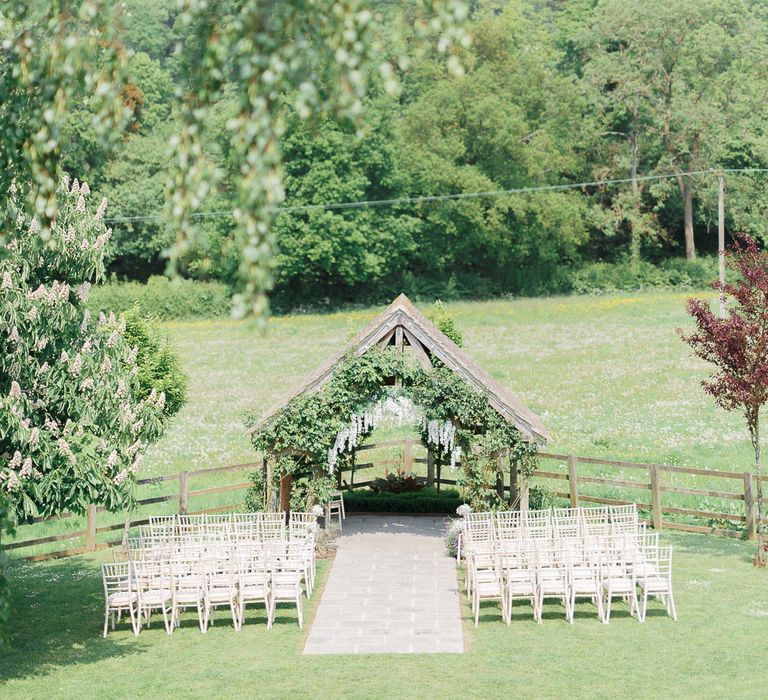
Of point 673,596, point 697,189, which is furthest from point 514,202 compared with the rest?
point 673,596

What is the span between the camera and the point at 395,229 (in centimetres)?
5888

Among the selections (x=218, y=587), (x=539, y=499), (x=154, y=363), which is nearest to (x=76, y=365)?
(x=218, y=587)

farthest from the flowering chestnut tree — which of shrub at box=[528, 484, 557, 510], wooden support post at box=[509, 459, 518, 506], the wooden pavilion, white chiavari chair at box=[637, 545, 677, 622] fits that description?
shrub at box=[528, 484, 557, 510]

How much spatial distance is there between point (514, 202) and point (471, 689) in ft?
159

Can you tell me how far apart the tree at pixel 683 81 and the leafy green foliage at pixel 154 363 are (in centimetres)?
4049

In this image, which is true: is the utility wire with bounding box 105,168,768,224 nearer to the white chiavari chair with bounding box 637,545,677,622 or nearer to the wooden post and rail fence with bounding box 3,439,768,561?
the wooden post and rail fence with bounding box 3,439,768,561

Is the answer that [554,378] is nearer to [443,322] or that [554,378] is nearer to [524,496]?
[443,322]

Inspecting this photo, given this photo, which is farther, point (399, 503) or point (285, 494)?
point (399, 503)

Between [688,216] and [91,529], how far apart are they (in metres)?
46.2

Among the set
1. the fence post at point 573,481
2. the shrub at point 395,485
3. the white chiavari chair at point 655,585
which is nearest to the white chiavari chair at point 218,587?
the white chiavari chair at point 655,585

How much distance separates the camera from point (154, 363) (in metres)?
24.1

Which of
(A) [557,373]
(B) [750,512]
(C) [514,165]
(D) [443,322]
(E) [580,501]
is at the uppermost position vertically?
(C) [514,165]

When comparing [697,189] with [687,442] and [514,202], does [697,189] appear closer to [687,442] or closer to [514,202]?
[514,202]

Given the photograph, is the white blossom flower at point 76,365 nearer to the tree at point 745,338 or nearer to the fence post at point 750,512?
the tree at point 745,338
